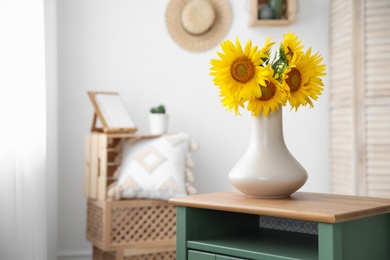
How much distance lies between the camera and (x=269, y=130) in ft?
5.75

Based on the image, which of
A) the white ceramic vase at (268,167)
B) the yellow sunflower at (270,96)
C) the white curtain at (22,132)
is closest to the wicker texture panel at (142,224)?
the white curtain at (22,132)

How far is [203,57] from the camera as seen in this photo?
12.5 ft

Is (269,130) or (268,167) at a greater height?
(269,130)

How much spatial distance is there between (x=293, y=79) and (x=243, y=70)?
0.48ft

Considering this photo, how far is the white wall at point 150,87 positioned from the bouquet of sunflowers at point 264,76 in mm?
2083

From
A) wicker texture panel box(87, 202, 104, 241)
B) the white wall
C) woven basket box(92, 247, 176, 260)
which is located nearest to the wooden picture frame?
the white wall

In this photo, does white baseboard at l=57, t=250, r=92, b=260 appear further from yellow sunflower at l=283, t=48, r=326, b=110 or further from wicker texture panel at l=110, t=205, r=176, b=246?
yellow sunflower at l=283, t=48, r=326, b=110

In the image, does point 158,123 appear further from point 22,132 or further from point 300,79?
point 300,79

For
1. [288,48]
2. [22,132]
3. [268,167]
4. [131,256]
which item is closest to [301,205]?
[268,167]

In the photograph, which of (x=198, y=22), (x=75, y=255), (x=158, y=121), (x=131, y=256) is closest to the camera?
(x=131, y=256)

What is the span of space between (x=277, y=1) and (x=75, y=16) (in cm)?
126

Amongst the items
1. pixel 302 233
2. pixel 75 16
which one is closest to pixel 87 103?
pixel 75 16

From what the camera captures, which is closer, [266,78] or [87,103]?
[266,78]

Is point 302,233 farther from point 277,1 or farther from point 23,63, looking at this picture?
point 277,1
